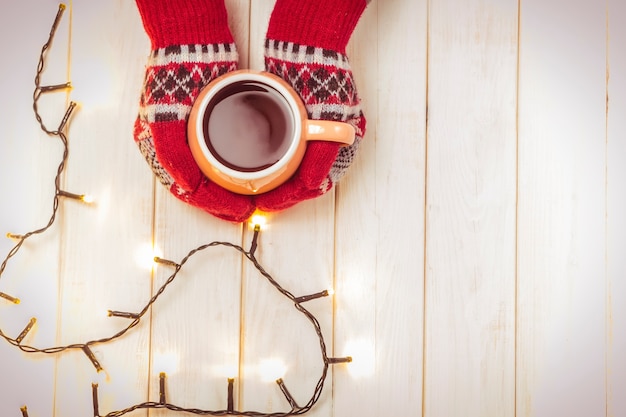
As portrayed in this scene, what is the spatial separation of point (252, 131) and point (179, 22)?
17 centimetres

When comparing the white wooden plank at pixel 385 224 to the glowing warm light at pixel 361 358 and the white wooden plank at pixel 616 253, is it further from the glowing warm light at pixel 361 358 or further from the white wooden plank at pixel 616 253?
the white wooden plank at pixel 616 253

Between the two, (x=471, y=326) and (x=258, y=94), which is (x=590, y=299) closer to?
(x=471, y=326)

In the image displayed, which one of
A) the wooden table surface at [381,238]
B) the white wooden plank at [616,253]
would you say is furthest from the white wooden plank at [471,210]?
the white wooden plank at [616,253]

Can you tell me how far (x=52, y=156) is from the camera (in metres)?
0.78

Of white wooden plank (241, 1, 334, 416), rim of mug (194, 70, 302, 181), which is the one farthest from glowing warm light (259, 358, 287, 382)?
rim of mug (194, 70, 302, 181)

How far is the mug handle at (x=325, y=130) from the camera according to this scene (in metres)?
0.66

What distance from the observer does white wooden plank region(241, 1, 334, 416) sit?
77 cm

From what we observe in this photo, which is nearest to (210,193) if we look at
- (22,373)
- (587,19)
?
(22,373)

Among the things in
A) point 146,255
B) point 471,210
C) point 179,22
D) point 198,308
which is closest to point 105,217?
point 146,255

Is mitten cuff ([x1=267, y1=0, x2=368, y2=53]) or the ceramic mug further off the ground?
mitten cuff ([x1=267, y1=0, x2=368, y2=53])

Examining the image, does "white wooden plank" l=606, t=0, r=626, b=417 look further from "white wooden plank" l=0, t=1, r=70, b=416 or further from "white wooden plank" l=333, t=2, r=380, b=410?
"white wooden plank" l=0, t=1, r=70, b=416

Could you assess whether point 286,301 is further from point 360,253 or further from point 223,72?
point 223,72

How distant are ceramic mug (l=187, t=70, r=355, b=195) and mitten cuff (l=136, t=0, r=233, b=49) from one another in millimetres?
70

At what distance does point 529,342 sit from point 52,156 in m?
0.71
